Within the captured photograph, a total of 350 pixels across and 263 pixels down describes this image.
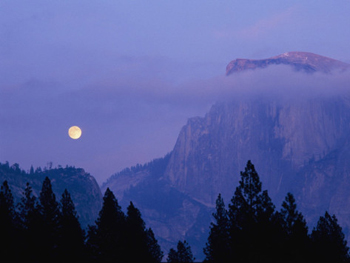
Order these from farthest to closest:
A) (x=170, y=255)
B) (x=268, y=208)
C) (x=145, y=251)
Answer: (x=170, y=255) < (x=145, y=251) < (x=268, y=208)

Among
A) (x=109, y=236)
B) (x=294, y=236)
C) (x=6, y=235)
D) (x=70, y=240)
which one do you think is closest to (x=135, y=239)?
(x=109, y=236)

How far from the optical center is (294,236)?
2970 inches

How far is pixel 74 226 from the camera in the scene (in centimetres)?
8544

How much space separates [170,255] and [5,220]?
35151 mm

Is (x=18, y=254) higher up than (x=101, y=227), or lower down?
lower down

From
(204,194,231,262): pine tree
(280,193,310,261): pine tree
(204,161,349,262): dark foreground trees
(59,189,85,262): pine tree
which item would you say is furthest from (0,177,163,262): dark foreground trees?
(280,193,310,261): pine tree

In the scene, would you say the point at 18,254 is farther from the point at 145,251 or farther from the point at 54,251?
the point at 145,251

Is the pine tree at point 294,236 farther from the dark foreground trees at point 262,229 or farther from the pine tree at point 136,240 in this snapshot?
the pine tree at point 136,240

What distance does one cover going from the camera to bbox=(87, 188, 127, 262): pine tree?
8369 cm

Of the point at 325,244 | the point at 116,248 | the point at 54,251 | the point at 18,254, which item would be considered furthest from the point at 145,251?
the point at 325,244

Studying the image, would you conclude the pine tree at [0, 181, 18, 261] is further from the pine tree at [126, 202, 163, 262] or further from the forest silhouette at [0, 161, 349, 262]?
the pine tree at [126, 202, 163, 262]

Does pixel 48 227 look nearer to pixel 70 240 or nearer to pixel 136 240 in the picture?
pixel 70 240

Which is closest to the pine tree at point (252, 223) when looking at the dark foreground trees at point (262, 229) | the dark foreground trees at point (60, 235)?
the dark foreground trees at point (262, 229)

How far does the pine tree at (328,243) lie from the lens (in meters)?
87.9
